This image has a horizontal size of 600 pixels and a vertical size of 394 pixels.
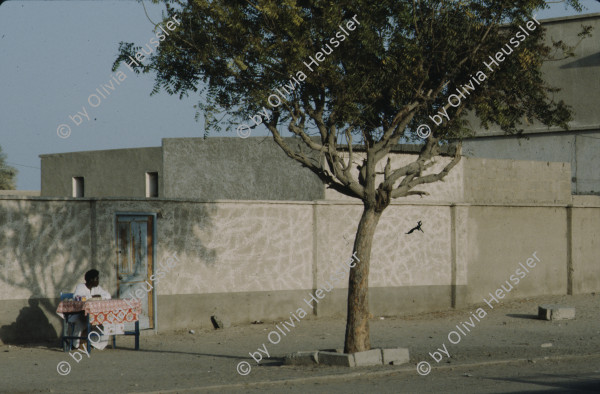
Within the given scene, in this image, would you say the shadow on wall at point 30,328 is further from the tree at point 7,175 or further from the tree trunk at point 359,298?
the tree at point 7,175

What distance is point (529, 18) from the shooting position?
12.8m

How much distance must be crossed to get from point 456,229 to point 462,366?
28.2 feet

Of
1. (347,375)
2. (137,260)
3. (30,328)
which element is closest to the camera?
(347,375)

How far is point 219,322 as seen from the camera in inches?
657

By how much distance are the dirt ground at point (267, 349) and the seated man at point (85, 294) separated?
0.43 meters

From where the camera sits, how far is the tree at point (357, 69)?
39.0 ft

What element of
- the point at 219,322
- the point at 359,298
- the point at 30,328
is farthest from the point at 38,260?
the point at 359,298

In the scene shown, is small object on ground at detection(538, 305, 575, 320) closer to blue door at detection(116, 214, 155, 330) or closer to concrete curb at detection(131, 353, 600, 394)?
concrete curb at detection(131, 353, 600, 394)

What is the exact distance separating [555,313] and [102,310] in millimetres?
9930

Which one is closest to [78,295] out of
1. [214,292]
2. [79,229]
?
[79,229]

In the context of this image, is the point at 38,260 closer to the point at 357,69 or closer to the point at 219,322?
the point at 219,322

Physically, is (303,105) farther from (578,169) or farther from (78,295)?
(578,169)

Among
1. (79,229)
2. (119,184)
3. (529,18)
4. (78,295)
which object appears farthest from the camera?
(119,184)

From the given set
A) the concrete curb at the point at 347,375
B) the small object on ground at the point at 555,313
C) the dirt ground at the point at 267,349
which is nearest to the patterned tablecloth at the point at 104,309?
the dirt ground at the point at 267,349
